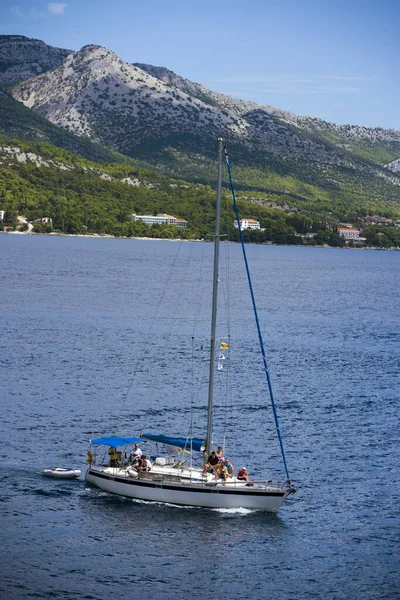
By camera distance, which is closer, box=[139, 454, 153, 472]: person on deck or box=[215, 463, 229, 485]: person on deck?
box=[215, 463, 229, 485]: person on deck

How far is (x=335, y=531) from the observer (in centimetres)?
4388

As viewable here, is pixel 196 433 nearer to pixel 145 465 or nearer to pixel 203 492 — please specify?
pixel 145 465

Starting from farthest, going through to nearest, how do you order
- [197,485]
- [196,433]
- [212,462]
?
[196,433]
[212,462]
[197,485]

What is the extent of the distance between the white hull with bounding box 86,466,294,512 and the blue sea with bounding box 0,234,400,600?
1.76ft

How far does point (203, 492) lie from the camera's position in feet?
145

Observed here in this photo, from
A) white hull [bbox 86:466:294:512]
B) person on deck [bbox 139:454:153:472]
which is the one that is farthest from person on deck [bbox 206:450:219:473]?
person on deck [bbox 139:454:153:472]

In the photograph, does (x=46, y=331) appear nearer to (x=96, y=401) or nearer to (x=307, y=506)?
(x=96, y=401)

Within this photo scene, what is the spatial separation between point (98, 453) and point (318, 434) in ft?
49.1

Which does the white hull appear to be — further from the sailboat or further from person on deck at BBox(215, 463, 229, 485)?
person on deck at BBox(215, 463, 229, 485)

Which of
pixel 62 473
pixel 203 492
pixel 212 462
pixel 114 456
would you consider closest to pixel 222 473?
pixel 212 462

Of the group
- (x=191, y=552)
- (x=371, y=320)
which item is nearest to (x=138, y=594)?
(x=191, y=552)

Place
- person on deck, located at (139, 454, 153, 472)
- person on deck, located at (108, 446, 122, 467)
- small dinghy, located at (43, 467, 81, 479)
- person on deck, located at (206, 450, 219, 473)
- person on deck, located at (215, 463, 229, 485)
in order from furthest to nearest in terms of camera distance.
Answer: small dinghy, located at (43, 467, 81, 479)
person on deck, located at (108, 446, 122, 467)
person on deck, located at (139, 454, 153, 472)
person on deck, located at (206, 450, 219, 473)
person on deck, located at (215, 463, 229, 485)

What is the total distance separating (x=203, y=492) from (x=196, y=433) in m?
14.7

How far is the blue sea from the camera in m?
38.7
